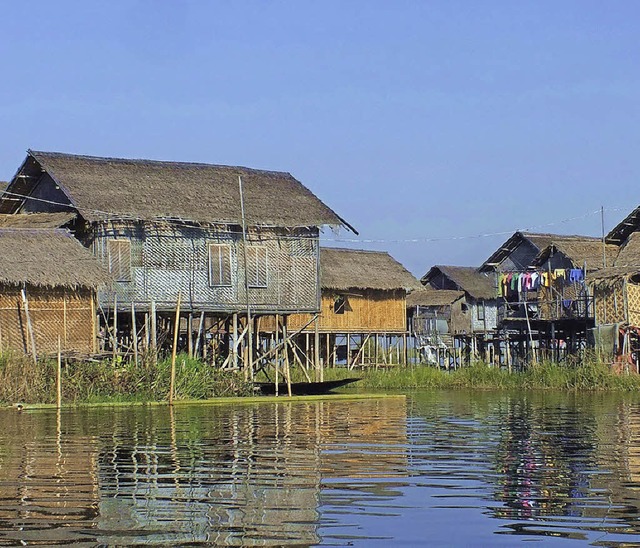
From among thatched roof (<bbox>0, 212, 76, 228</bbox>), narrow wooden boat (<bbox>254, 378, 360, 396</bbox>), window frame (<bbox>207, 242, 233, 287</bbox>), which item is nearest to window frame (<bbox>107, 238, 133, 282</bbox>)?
thatched roof (<bbox>0, 212, 76, 228</bbox>)

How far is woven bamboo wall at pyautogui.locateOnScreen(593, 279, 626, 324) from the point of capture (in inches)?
1503

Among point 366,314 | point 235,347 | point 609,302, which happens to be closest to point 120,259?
point 235,347

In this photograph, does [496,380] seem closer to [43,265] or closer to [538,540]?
[43,265]

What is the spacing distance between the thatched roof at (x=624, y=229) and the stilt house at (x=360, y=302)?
8065 millimetres

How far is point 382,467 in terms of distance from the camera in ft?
39.4

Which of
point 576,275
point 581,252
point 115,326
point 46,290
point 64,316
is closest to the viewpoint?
point 46,290

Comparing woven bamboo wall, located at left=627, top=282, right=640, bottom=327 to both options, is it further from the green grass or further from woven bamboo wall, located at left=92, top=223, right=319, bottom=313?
woven bamboo wall, located at left=92, top=223, right=319, bottom=313

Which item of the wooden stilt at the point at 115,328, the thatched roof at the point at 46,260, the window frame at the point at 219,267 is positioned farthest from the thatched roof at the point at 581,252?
the thatched roof at the point at 46,260

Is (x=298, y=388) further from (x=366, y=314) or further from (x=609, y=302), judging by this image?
(x=366, y=314)

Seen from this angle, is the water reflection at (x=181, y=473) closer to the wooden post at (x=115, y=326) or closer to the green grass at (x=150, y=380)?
the green grass at (x=150, y=380)

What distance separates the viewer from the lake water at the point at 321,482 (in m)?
8.02

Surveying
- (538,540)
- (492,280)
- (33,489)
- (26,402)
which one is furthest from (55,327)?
(492,280)

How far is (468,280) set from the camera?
198 ft

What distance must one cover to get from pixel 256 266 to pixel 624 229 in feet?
54.4
